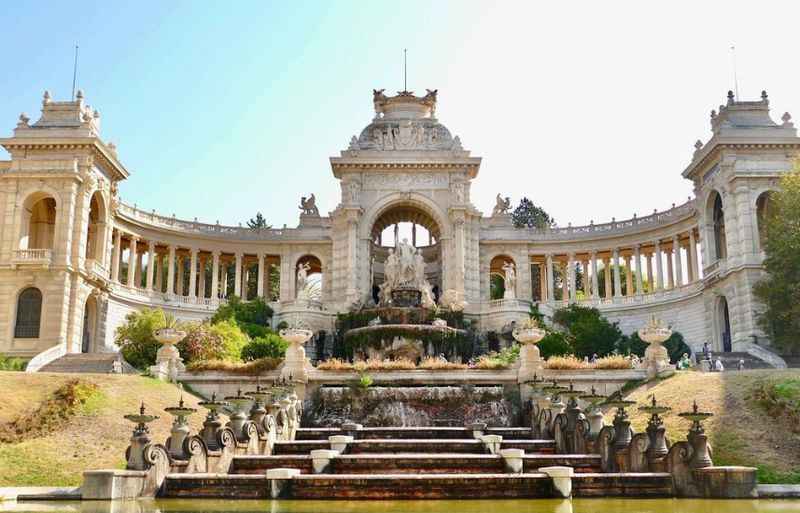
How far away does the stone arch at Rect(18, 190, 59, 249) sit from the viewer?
54.5 m

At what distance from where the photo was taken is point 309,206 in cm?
7494

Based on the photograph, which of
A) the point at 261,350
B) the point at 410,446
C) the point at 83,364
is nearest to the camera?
the point at 410,446

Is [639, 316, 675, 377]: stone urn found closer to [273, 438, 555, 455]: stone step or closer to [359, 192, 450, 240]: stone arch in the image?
[273, 438, 555, 455]: stone step

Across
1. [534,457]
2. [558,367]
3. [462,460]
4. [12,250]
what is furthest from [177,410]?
[12,250]

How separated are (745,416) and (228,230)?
2133 inches

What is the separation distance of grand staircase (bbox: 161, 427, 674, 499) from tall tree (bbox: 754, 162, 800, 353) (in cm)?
2500

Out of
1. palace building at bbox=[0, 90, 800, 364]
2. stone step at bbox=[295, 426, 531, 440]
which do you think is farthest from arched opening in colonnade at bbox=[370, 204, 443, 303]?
stone step at bbox=[295, 426, 531, 440]

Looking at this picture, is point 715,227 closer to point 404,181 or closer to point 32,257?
point 404,181

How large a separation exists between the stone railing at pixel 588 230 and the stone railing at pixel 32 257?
116 feet

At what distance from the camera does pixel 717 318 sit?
5784cm

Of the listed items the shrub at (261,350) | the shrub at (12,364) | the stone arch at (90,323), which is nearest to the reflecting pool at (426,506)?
the shrub at (261,350)

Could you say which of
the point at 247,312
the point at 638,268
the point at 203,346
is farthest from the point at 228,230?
the point at 638,268

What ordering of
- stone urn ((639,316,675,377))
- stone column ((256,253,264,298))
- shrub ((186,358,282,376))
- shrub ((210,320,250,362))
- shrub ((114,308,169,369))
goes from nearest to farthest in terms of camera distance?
stone urn ((639,316,675,377)) < shrub ((186,358,282,376)) < shrub ((210,320,250,362)) < shrub ((114,308,169,369)) < stone column ((256,253,264,298))

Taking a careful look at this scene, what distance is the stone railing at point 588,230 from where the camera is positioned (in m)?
68.7
